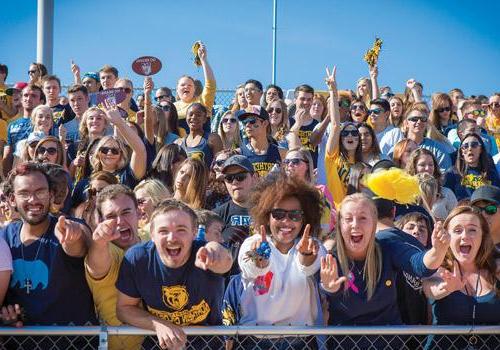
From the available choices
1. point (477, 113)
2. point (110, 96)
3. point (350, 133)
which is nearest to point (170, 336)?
point (350, 133)

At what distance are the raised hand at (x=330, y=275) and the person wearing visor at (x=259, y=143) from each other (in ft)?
10.8

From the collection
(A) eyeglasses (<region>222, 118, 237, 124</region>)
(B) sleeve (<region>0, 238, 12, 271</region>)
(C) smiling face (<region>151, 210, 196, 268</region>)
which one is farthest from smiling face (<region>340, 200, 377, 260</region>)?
(A) eyeglasses (<region>222, 118, 237, 124</region>)

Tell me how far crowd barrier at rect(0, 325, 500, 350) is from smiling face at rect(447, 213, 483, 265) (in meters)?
0.50

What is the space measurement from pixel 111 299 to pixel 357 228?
153 cm

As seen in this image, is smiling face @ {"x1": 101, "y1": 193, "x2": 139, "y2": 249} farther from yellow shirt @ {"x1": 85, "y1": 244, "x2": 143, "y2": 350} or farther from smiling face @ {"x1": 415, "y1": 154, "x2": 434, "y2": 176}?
smiling face @ {"x1": 415, "y1": 154, "x2": 434, "y2": 176}

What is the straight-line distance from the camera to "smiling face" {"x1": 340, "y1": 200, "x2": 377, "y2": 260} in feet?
14.5

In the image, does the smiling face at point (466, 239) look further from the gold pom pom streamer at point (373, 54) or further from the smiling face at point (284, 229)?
the gold pom pom streamer at point (373, 54)

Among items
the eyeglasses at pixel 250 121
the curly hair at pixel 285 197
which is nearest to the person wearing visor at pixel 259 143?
the eyeglasses at pixel 250 121

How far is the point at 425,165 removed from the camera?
7.08 metres

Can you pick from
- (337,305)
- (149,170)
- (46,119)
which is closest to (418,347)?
(337,305)

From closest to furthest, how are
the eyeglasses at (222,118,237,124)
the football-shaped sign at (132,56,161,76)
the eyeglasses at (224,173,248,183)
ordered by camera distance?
the eyeglasses at (224,173,248,183)
the eyeglasses at (222,118,237,124)
the football-shaped sign at (132,56,161,76)

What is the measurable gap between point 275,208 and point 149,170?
2.81 metres

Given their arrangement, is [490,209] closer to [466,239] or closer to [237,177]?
[466,239]

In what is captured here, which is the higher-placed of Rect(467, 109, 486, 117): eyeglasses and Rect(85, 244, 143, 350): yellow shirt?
Rect(467, 109, 486, 117): eyeglasses
